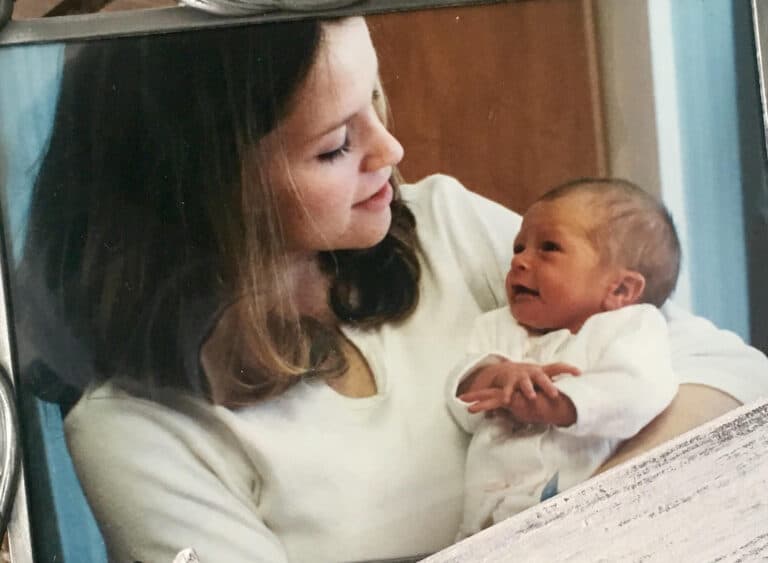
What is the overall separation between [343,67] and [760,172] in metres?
0.43

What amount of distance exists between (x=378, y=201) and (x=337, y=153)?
0.06 meters

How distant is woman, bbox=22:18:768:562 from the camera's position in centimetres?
66

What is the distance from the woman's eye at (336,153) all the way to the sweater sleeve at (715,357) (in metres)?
0.34

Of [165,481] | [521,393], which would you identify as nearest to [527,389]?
[521,393]

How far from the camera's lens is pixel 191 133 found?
2.18ft

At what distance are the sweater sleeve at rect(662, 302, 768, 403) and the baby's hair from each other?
0.03 meters

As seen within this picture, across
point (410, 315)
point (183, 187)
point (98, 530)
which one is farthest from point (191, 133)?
point (98, 530)

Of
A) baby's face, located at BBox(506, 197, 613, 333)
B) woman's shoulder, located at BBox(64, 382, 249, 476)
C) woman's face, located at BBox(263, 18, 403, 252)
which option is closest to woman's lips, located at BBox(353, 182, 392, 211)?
woman's face, located at BBox(263, 18, 403, 252)

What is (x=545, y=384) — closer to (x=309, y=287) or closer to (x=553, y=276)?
(x=553, y=276)

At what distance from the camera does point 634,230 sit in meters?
0.70

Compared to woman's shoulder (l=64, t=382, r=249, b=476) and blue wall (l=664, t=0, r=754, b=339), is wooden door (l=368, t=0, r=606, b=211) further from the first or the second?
woman's shoulder (l=64, t=382, r=249, b=476)

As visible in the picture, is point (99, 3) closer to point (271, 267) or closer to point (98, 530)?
point (271, 267)

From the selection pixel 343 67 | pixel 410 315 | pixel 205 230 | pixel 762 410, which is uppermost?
pixel 343 67

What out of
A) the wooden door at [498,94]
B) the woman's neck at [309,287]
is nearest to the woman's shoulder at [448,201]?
the wooden door at [498,94]
